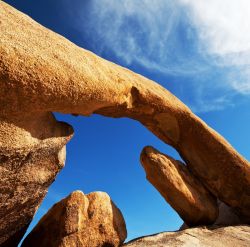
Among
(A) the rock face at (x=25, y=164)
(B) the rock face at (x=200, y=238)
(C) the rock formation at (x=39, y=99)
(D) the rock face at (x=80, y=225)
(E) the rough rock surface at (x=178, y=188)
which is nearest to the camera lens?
(C) the rock formation at (x=39, y=99)

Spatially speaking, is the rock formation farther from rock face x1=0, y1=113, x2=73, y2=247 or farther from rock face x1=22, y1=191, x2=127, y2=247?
rock face x1=22, y1=191, x2=127, y2=247

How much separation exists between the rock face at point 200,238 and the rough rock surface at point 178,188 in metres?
0.49

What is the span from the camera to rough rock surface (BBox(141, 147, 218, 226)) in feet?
25.1

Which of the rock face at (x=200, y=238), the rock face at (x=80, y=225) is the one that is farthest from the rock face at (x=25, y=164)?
the rock face at (x=200, y=238)

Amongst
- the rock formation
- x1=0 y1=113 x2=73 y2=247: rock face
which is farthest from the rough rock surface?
x1=0 y1=113 x2=73 y2=247: rock face

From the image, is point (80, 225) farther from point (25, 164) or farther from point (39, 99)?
point (39, 99)

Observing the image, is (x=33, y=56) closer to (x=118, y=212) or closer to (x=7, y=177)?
(x=7, y=177)

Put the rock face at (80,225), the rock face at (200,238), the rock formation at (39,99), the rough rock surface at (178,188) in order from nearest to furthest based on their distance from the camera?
the rock formation at (39,99) → the rock face at (80,225) → the rock face at (200,238) → the rough rock surface at (178,188)

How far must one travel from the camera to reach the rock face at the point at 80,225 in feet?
19.7

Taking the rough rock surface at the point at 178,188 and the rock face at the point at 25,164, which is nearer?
the rock face at the point at 25,164

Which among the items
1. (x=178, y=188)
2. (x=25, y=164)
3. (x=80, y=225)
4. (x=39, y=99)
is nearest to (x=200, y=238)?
(x=178, y=188)

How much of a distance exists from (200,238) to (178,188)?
1244mm

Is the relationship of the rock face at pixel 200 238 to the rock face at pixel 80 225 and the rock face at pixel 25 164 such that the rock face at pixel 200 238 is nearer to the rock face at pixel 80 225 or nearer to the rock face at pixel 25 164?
the rock face at pixel 80 225

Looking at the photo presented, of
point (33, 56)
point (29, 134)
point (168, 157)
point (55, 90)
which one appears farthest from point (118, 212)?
point (33, 56)
